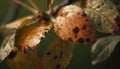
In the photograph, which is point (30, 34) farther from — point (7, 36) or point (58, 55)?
point (7, 36)

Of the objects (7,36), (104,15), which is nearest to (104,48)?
(104,15)

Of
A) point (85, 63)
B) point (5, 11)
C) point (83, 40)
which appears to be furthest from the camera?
point (5, 11)

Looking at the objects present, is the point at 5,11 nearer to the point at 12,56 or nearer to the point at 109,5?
the point at 12,56

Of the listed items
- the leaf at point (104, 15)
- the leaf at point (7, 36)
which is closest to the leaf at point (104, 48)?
the leaf at point (104, 15)

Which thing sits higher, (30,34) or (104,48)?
(30,34)

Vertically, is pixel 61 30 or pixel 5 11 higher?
pixel 61 30

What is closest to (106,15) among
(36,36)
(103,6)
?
(103,6)
